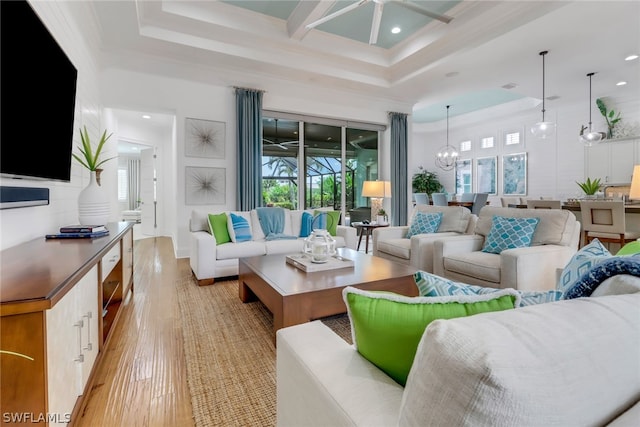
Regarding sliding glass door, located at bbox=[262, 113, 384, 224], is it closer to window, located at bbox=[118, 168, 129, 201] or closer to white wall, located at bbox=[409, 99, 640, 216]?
white wall, located at bbox=[409, 99, 640, 216]

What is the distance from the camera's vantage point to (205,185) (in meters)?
5.05

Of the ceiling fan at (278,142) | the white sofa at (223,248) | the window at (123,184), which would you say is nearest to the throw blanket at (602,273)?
the white sofa at (223,248)

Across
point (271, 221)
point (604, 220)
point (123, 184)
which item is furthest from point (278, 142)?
point (123, 184)

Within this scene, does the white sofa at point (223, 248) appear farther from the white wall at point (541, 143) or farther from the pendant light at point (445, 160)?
the pendant light at point (445, 160)

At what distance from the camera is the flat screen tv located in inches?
59.1

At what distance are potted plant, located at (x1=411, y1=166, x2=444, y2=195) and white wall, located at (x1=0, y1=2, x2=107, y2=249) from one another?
8129 mm

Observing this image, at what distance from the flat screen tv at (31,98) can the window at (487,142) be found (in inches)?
355

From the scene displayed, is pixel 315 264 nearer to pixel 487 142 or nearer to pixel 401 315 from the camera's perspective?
pixel 401 315

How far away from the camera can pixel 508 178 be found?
8195 mm

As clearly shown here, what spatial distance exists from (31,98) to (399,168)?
5.97 metres

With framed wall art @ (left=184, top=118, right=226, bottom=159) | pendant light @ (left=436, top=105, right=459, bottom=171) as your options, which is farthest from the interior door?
pendant light @ (left=436, top=105, right=459, bottom=171)

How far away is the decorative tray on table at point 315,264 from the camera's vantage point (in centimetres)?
249

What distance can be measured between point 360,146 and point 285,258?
4485mm

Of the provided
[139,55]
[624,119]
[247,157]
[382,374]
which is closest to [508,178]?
[624,119]
